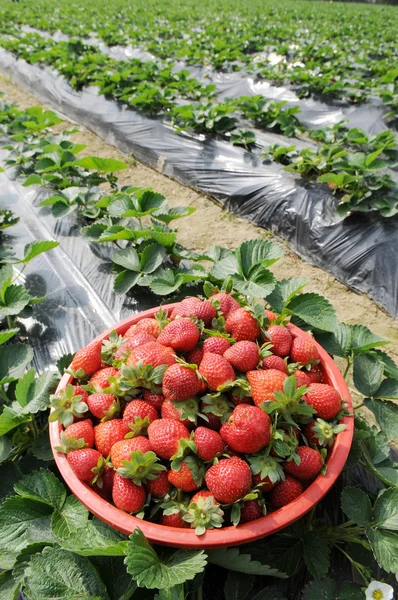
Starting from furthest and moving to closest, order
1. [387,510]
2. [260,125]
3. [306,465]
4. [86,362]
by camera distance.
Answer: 1. [260,125]
2. [86,362]
3. [387,510]
4. [306,465]

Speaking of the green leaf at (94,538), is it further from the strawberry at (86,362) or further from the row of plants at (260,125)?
the row of plants at (260,125)

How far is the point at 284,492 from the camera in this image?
3.66 ft

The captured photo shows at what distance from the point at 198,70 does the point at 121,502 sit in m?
7.42

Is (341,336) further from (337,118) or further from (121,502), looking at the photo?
(337,118)

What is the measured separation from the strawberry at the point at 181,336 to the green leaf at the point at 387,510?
2.27ft

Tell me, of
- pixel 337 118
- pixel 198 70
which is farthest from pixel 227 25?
pixel 337 118

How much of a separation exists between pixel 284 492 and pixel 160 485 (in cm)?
31

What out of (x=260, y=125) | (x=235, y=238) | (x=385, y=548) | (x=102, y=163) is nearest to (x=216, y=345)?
(x=385, y=548)

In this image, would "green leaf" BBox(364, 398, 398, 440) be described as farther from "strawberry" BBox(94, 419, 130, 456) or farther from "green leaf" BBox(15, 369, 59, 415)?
"green leaf" BBox(15, 369, 59, 415)

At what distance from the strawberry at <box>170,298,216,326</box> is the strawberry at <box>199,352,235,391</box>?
0.21 meters

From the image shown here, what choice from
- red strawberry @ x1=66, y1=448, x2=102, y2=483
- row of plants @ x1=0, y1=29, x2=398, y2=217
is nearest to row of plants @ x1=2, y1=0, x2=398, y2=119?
row of plants @ x1=0, y1=29, x2=398, y2=217

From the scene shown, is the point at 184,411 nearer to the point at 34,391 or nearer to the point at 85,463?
the point at 85,463

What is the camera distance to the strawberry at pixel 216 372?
3.83ft

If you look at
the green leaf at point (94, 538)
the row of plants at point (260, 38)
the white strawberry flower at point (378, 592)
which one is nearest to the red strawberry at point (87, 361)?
the green leaf at point (94, 538)
